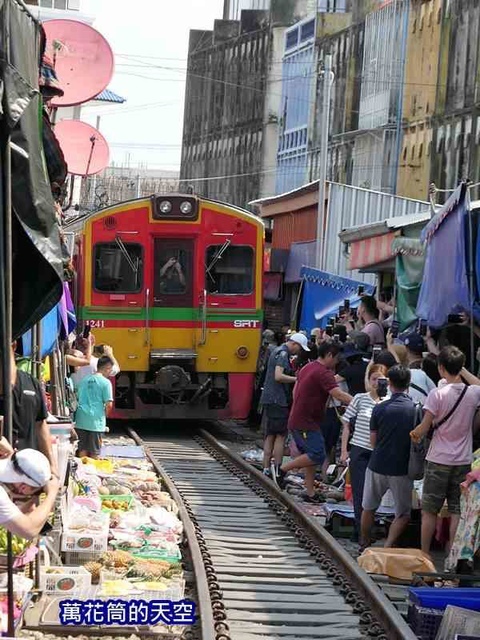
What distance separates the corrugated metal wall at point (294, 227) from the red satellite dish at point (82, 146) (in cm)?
1638

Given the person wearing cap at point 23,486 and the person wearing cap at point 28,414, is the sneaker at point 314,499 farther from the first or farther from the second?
the person wearing cap at point 23,486

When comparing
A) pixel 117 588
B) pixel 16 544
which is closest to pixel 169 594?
pixel 117 588

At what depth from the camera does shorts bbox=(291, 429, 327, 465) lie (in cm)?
1359

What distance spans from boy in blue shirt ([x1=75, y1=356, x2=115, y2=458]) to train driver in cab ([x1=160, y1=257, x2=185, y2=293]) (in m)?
6.09

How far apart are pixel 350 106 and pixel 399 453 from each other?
35.0 m

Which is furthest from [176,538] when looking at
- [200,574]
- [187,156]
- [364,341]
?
[187,156]

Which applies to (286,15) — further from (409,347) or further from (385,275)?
(409,347)

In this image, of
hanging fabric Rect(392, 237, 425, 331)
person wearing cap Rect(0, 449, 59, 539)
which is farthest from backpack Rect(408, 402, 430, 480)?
person wearing cap Rect(0, 449, 59, 539)

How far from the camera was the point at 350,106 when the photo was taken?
44.8 m

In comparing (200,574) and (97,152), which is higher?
(97,152)

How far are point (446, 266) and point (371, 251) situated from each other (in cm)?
720

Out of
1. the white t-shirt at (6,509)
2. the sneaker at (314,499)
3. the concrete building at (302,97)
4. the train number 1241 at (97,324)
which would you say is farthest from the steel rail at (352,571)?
the concrete building at (302,97)

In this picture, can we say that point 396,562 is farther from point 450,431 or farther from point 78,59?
point 78,59

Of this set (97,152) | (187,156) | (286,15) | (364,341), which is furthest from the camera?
(187,156)
